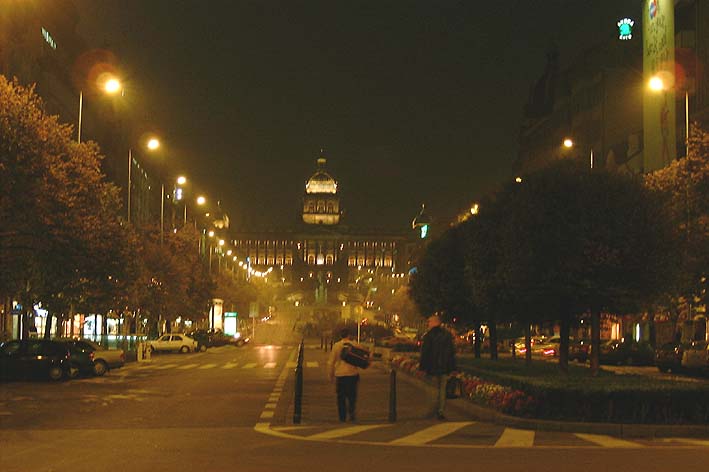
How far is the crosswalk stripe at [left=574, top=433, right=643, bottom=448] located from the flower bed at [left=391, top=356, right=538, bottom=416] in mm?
1493

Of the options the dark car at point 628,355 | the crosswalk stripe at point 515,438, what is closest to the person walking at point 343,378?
the crosswalk stripe at point 515,438

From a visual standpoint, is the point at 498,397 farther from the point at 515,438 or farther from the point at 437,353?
the point at 515,438

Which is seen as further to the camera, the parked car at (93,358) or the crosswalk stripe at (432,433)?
the parked car at (93,358)

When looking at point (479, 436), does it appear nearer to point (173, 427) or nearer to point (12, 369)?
point (173, 427)

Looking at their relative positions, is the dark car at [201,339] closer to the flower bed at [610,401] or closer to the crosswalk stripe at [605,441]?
the flower bed at [610,401]

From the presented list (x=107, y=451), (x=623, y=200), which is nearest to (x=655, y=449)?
(x=107, y=451)

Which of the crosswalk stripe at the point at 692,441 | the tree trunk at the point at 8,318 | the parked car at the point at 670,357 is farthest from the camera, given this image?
the tree trunk at the point at 8,318

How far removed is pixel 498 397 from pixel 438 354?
1.52 meters

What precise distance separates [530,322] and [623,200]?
6360 millimetres

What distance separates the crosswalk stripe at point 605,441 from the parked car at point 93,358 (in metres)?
23.7

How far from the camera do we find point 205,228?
4705 inches

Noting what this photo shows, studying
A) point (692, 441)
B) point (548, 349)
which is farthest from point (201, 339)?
point (692, 441)

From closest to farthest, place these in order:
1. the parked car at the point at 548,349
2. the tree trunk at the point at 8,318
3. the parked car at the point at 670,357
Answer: the parked car at the point at 670,357
the tree trunk at the point at 8,318
the parked car at the point at 548,349

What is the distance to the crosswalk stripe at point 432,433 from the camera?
15.9 meters
